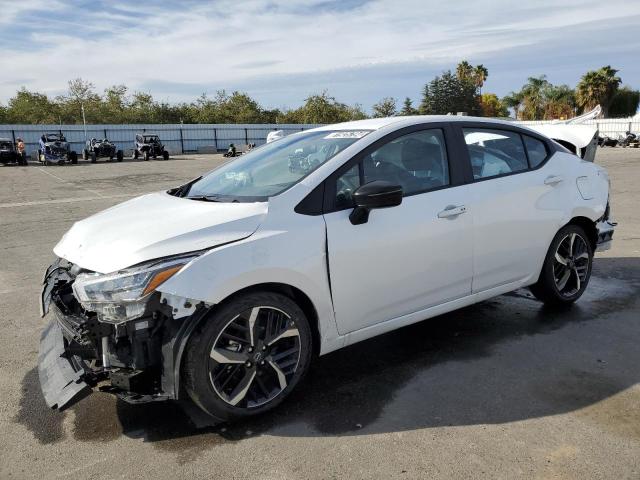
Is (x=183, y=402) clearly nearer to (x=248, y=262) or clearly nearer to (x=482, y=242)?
(x=248, y=262)

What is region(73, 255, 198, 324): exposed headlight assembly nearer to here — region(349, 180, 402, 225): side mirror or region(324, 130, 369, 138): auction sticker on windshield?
region(349, 180, 402, 225): side mirror

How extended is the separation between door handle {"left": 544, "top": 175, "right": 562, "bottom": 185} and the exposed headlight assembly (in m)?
2.92

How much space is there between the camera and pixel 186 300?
2.73 m

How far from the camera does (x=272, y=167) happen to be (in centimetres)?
379

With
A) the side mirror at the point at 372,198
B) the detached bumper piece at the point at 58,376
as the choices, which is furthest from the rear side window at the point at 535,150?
the detached bumper piece at the point at 58,376

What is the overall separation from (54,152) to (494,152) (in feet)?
103

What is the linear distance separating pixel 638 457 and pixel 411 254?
1571 millimetres

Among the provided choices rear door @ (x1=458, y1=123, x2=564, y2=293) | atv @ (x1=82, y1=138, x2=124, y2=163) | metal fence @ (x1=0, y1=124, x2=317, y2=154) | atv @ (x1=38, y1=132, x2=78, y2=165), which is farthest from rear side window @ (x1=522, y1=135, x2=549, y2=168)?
metal fence @ (x1=0, y1=124, x2=317, y2=154)

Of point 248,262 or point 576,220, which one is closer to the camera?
point 248,262

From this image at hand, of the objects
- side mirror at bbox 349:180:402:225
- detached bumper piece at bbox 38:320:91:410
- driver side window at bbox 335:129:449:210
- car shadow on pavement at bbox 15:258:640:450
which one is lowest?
car shadow on pavement at bbox 15:258:640:450

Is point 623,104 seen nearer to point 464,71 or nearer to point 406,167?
point 464,71

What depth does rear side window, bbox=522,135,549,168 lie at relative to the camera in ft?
14.5

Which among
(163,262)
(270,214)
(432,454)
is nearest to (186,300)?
(163,262)

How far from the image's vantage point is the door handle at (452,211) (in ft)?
11.9
